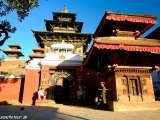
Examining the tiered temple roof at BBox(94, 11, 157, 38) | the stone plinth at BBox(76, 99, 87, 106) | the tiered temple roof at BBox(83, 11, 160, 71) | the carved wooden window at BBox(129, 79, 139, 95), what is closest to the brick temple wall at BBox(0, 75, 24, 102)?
the stone plinth at BBox(76, 99, 87, 106)

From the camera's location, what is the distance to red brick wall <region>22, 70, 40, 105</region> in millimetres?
13203

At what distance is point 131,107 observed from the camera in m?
7.87

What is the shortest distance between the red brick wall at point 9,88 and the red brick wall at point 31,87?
122cm

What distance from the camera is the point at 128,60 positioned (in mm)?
9195

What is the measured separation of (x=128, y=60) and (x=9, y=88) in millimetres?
10946

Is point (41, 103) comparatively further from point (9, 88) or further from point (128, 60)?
point (128, 60)

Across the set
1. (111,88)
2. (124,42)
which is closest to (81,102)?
(111,88)

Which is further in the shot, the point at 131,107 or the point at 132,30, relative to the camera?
the point at 132,30

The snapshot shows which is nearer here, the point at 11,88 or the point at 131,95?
the point at 131,95

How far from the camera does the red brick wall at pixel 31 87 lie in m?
13.2

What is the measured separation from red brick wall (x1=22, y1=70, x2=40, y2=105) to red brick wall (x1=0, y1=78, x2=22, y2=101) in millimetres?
1219

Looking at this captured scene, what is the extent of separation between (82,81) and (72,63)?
74.4 inches

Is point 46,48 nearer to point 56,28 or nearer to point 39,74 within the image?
point 56,28

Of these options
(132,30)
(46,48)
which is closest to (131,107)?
(132,30)
